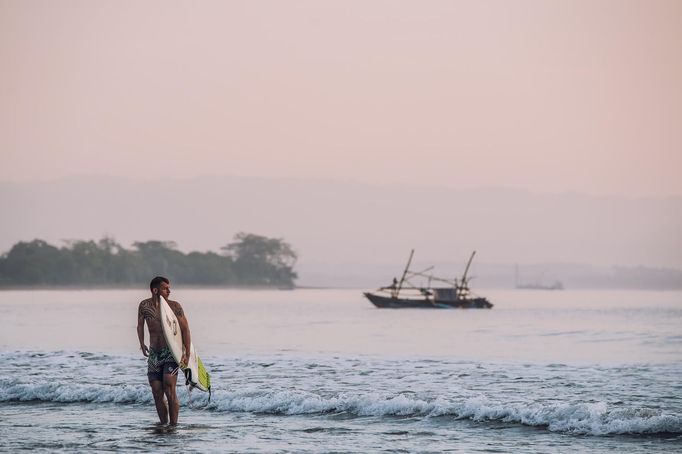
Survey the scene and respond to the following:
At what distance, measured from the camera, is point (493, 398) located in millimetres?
18531

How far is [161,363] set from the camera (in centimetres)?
1391

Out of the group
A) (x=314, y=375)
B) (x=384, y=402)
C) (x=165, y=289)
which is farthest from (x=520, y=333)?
(x=165, y=289)

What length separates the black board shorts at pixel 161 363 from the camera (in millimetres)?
13867

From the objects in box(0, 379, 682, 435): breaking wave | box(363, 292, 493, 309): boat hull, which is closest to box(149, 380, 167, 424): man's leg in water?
box(0, 379, 682, 435): breaking wave

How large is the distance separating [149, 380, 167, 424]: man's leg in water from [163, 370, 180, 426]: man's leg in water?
64 millimetres

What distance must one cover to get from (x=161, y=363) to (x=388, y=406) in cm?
425

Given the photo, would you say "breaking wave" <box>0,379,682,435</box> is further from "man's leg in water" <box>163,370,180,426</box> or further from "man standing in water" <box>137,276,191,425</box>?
"man standing in water" <box>137,276,191,425</box>

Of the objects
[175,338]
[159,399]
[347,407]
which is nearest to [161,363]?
[175,338]

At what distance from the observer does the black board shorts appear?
13.9 m

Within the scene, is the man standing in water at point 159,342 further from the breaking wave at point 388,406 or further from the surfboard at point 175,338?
the breaking wave at point 388,406

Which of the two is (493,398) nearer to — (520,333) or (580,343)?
(580,343)

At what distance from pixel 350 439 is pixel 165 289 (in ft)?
10.1

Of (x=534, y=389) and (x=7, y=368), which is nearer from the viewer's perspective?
(x=534, y=389)

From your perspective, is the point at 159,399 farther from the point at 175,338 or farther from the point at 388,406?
the point at 388,406
